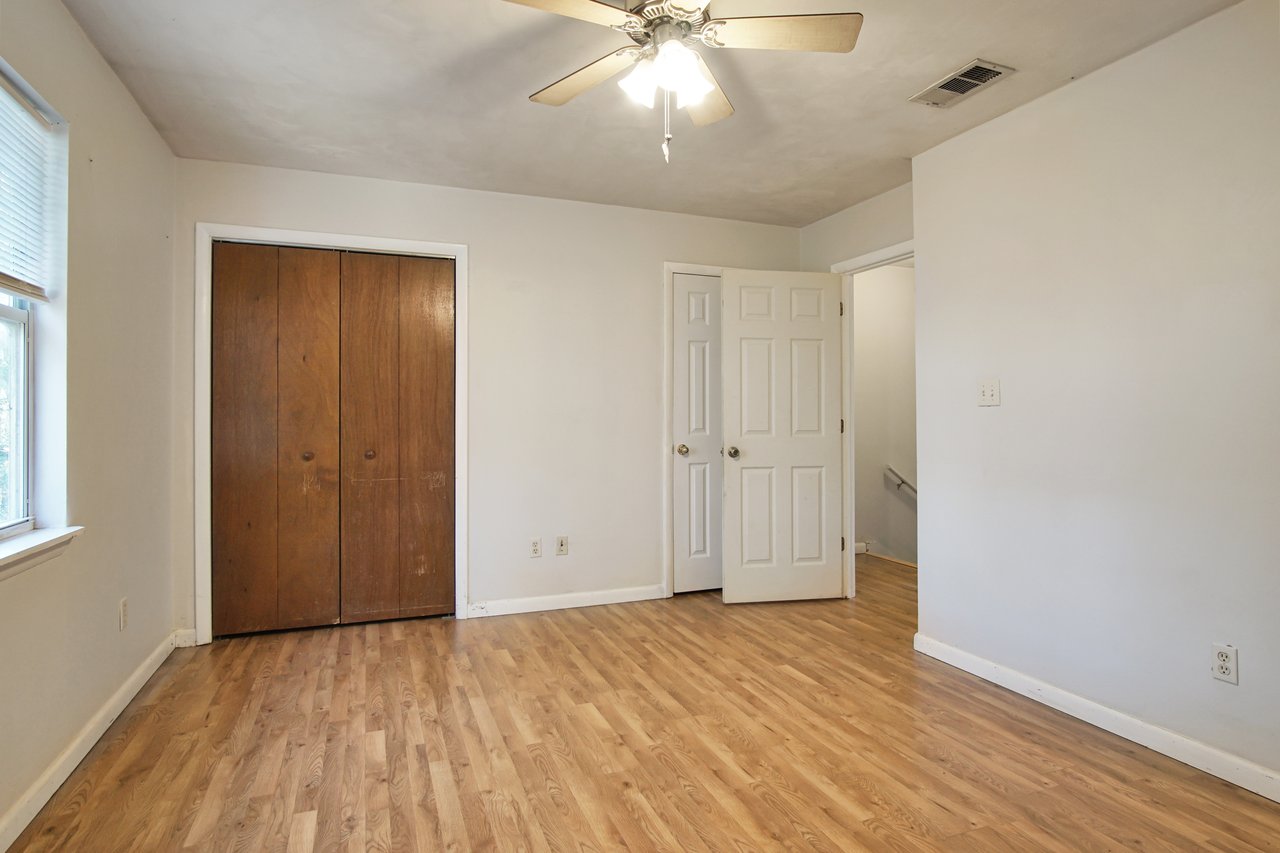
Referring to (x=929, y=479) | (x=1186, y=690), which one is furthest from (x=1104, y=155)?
(x=1186, y=690)

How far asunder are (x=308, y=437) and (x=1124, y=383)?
370cm

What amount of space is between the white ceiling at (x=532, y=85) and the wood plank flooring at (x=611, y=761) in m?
2.41

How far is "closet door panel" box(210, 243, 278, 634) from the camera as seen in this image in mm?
3336

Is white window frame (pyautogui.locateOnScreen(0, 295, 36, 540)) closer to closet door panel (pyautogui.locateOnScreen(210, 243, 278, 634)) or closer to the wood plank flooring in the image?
the wood plank flooring

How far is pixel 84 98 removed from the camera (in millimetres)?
2189

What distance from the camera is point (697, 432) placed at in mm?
4246

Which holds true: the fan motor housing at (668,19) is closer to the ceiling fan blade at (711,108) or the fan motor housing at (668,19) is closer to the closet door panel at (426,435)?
the ceiling fan blade at (711,108)

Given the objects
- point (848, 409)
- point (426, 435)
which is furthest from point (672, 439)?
point (426, 435)

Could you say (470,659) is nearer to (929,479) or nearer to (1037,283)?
(929,479)

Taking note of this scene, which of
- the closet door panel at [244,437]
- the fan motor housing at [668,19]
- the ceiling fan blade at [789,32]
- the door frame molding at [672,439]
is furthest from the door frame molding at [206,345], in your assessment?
the ceiling fan blade at [789,32]

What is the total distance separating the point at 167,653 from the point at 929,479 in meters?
3.75

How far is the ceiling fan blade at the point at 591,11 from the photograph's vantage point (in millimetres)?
1620

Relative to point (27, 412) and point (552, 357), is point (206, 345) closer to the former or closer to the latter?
point (27, 412)

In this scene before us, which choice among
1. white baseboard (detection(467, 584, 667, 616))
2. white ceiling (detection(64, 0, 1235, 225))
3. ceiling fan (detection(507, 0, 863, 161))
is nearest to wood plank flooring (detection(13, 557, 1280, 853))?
white baseboard (detection(467, 584, 667, 616))
